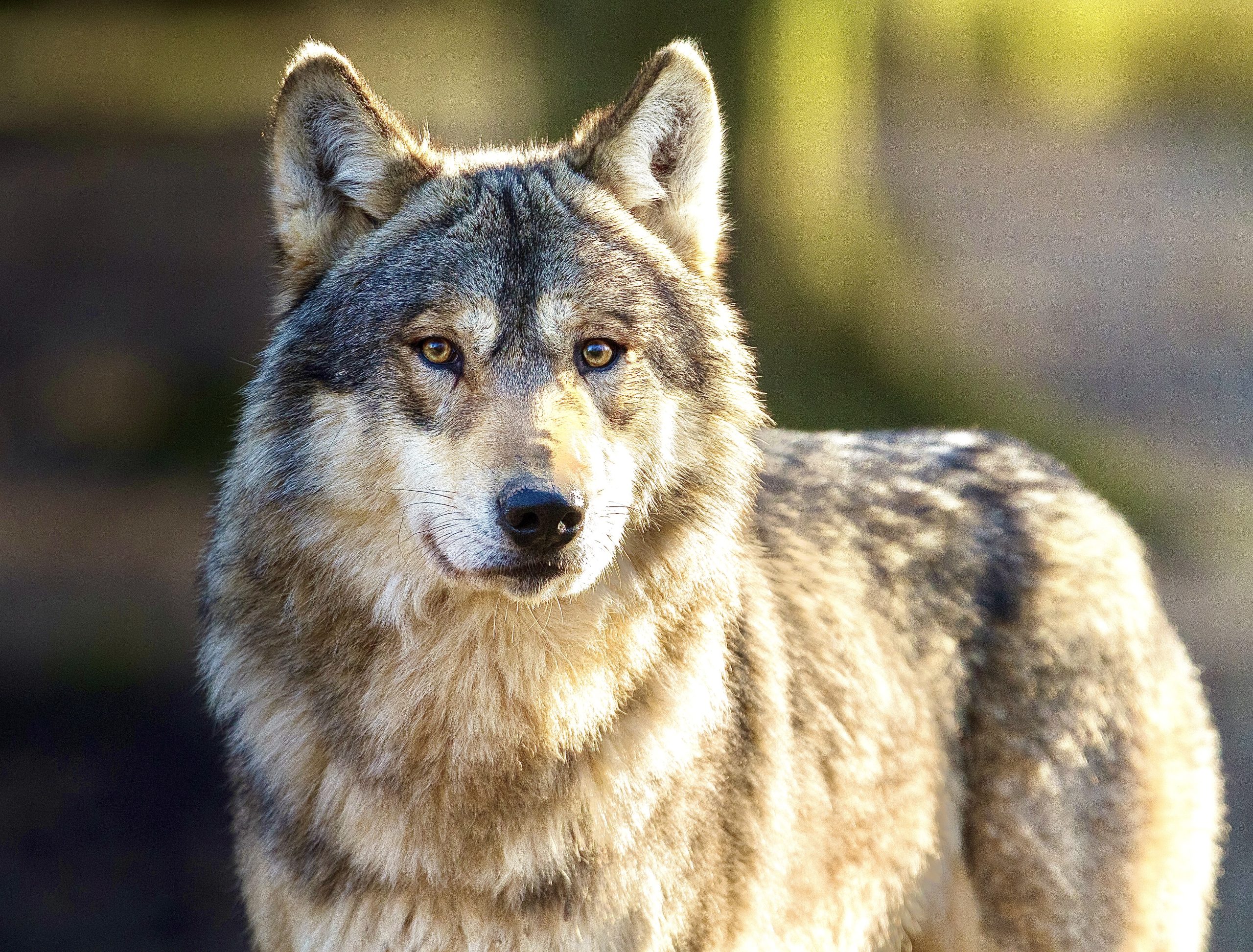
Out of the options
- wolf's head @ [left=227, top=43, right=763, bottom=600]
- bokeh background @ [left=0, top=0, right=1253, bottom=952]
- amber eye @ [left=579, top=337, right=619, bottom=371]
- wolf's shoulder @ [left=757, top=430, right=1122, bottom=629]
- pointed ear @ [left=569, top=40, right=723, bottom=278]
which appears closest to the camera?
wolf's head @ [left=227, top=43, right=763, bottom=600]

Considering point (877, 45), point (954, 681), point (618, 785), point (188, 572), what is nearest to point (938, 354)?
point (954, 681)

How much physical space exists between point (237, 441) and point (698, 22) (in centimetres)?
486

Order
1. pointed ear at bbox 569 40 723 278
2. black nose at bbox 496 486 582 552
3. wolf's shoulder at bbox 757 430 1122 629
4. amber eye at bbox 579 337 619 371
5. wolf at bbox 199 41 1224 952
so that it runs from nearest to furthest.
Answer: black nose at bbox 496 486 582 552 < wolf at bbox 199 41 1224 952 < amber eye at bbox 579 337 619 371 < pointed ear at bbox 569 40 723 278 < wolf's shoulder at bbox 757 430 1122 629

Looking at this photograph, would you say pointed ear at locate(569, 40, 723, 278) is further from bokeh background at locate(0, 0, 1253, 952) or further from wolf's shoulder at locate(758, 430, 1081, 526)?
bokeh background at locate(0, 0, 1253, 952)

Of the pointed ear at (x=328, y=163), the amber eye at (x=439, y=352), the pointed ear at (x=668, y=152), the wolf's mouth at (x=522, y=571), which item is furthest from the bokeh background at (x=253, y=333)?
the wolf's mouth at (x=522, y=571)

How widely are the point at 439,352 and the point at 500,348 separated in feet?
0.53

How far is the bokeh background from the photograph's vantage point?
7551 mm

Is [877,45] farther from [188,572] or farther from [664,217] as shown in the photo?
[664,217]

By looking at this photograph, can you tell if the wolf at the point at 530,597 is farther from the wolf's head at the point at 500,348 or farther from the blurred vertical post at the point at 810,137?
the blurred vertical post at the point at 810,137

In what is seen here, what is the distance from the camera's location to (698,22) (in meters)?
7.42

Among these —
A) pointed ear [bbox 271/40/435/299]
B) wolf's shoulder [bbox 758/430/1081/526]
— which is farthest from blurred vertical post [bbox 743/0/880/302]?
pointed ear [bbox 271/40/435/299]

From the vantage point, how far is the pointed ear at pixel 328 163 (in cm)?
341

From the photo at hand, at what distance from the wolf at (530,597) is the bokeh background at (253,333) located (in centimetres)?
409

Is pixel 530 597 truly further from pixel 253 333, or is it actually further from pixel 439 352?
pixel 253 333
